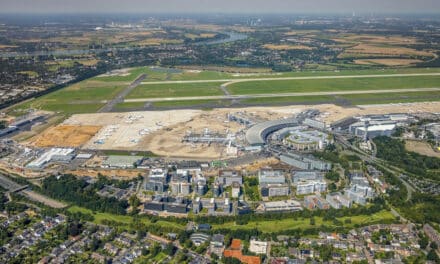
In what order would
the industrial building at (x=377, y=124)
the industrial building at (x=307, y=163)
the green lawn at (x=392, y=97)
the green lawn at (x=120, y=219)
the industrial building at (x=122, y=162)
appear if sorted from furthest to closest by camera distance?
the green lawn at (x=392, y=97)
the industrial building at (x=377, y=124)
the industrial building at (x=122, y=162)
the industrial building at (x=307, y=163)
the green lawn at (x=120, y=219)

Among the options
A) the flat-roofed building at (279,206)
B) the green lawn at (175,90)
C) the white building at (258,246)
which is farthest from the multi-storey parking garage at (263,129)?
the green lawn at (175,90)

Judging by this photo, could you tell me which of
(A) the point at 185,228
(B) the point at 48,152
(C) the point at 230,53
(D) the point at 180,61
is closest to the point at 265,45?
(C) the point at 230,53

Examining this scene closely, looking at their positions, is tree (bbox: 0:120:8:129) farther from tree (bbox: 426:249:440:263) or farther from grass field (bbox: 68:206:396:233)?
tree (bbox: 426:249:440:263)

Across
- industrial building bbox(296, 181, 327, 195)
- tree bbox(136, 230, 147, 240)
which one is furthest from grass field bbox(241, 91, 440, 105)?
tree bbox(136, 230, 147, 240)

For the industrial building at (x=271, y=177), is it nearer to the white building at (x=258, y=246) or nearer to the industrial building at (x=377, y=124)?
the white building at (x=258, y=246)

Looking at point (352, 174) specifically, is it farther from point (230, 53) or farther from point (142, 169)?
point (230, 53)

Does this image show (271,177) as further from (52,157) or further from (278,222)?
(52,157)
